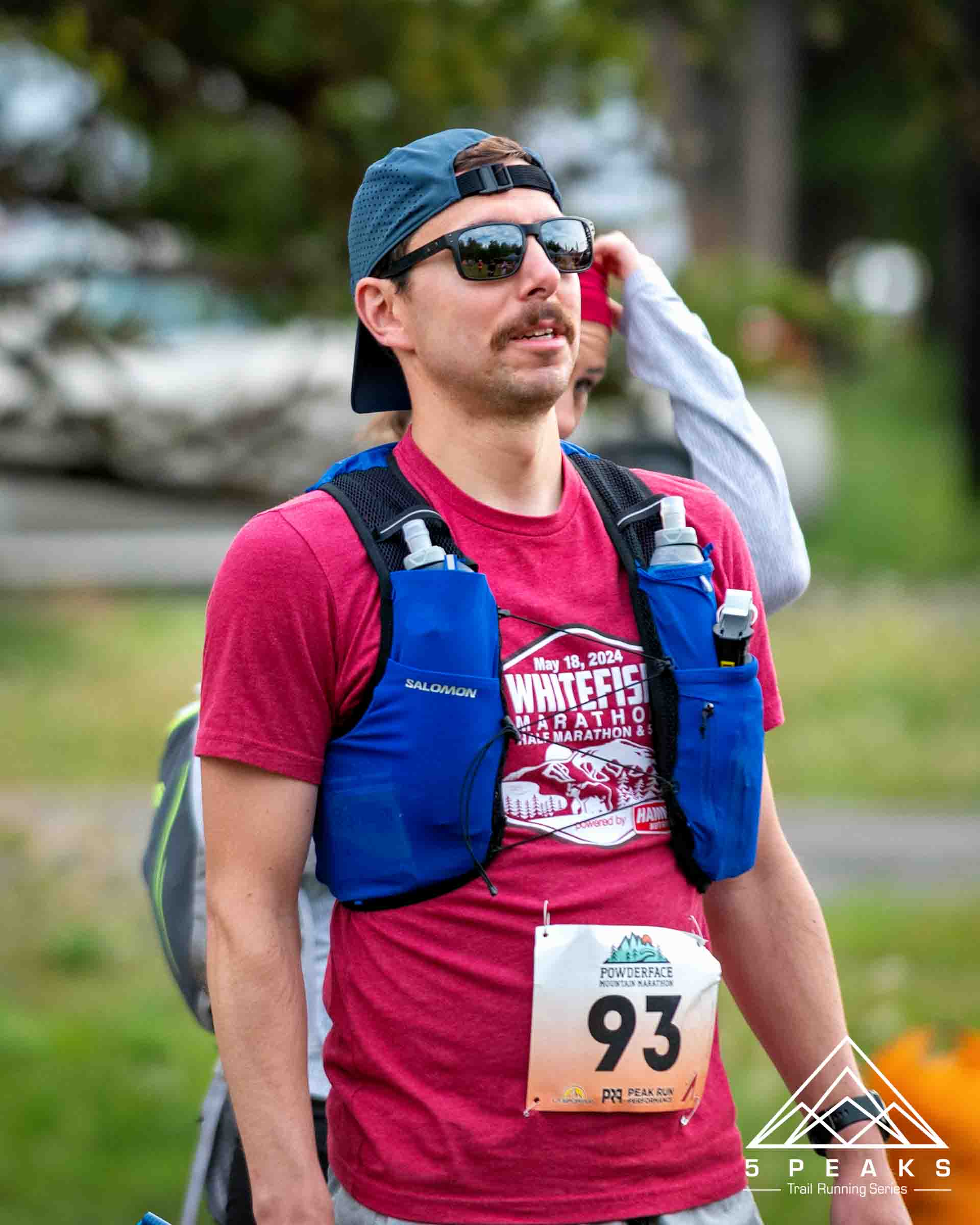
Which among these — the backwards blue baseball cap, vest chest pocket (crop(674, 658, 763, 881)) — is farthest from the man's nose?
vest chest pocket (crop(674, 658, 763, 881))

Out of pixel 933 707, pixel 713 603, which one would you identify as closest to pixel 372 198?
pixel 713 603

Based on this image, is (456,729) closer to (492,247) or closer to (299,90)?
(492,247)

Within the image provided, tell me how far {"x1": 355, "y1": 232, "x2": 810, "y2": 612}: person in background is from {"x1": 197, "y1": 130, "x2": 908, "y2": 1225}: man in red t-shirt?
19.3 inches

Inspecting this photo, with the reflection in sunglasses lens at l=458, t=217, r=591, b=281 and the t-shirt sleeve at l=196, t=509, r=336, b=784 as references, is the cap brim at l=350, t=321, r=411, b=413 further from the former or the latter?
the t-shirt sleeve at l=196, t=509, r=336, b=784

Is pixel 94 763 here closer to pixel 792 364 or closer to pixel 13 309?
pixel 13 309

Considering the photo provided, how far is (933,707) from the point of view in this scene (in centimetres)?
1088

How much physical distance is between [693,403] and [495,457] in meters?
0.63

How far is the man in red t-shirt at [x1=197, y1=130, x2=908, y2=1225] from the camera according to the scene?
85.5 inches

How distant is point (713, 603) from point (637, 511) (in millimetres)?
180

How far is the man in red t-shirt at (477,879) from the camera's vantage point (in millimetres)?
2172

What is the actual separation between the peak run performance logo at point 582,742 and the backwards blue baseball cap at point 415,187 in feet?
2.02

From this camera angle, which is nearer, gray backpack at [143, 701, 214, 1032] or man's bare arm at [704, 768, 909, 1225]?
man's bare arm at [704, 768, 909, 1225]

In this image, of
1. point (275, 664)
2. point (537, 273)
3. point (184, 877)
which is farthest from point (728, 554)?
point (184, 877)

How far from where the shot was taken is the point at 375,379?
2.62 m
